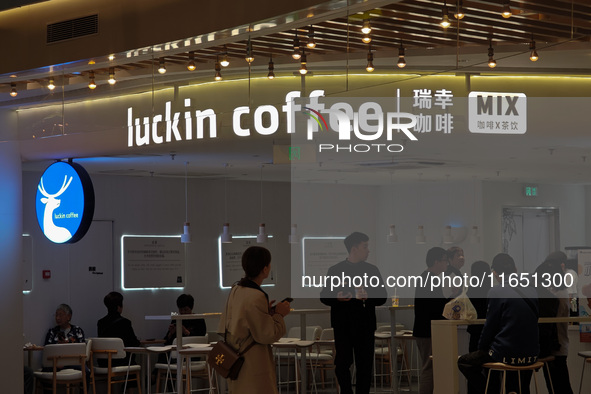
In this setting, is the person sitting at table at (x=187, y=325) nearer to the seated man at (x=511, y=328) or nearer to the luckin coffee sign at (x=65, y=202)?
the luckin coffee sign at (x=65, y=202)

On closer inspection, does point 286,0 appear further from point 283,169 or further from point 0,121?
point 283,169

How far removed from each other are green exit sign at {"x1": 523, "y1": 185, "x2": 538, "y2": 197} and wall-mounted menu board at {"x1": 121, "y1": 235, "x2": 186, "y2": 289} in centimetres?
625

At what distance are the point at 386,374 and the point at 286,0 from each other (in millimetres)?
6684

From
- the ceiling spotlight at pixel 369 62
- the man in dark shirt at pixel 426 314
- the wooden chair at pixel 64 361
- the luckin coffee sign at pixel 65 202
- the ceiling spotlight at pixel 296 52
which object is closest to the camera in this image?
the ceiling spotlight at pixel 369 62

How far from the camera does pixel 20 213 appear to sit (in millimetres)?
9461

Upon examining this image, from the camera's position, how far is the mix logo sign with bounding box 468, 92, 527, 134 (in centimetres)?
640

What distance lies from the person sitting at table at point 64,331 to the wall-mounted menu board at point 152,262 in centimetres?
119

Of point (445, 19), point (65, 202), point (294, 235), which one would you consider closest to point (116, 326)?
point (65, 202)

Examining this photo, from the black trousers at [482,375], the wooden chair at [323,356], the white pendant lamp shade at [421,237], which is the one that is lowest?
the wooden chair at [323,356]

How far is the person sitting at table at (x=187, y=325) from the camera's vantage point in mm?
11212

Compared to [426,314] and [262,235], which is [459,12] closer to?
[426,314]

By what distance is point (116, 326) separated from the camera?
35.2 feet

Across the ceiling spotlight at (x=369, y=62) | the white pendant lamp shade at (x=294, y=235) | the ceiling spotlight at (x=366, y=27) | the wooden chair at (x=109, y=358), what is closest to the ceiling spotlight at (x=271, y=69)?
the ceiling spotlight at (x=369, y=62)

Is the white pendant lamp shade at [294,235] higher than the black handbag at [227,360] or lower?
higher
